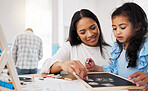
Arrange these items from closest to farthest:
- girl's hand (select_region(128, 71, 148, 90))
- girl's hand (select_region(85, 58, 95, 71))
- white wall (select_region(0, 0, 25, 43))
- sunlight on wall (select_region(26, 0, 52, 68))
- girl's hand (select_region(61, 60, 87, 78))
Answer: girl's hand (select_region(128, 71, 148, 90)), girl's hand (select_region(61, 60, 87, 78)), girl's hand (select_region(85, 58, 95, 71)), white wall (select_region(0, 0, 25, 43)), sunlight on wall (select_region(26, 0, 52, 68))

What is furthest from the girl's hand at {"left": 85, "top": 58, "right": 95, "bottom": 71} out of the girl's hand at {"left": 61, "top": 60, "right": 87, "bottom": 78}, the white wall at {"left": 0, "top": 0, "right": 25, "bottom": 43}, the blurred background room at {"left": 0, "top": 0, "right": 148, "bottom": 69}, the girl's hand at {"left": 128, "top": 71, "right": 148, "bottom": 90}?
the white wall at {"left": 0, "top": 0, "right": 25, "bottom": 43}

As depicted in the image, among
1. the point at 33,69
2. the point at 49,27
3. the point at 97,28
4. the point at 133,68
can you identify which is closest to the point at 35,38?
the point at 33,69

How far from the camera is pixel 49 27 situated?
14.7ft

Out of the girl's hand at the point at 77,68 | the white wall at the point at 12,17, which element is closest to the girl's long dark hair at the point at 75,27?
the girl's hand at the point at 77,68

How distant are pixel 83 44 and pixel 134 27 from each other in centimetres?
55

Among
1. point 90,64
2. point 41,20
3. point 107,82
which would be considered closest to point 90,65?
point 90,64

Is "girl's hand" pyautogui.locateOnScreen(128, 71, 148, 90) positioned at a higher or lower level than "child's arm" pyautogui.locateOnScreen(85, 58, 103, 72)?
higher

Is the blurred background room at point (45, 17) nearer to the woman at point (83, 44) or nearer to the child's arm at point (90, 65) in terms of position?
the woman at point (83, 44)

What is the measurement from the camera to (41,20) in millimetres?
4426

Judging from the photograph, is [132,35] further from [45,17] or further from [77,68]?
[45,17]

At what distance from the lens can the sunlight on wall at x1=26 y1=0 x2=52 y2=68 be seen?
434 cm

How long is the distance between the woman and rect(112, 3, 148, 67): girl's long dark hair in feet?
0.94

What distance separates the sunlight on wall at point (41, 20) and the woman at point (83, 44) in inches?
123

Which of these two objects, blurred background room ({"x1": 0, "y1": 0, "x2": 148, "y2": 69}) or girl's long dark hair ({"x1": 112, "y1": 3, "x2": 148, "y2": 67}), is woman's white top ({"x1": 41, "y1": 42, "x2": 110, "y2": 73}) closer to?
girl's long dark hair ({"x1": 112, "y1": 3, "x2": 148, "y2": 67})
